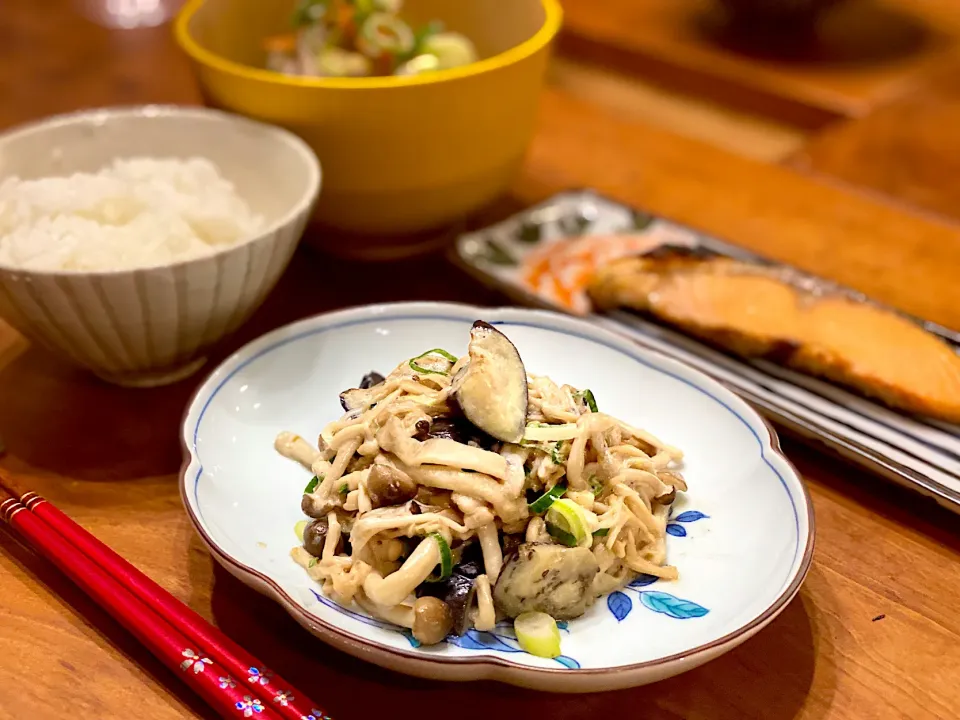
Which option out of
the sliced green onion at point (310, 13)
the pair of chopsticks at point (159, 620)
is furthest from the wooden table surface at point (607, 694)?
the sliced green onion at point (310, 13)

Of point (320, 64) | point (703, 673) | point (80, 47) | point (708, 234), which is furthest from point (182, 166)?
point (80, 47)

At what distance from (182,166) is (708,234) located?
3.83 ft

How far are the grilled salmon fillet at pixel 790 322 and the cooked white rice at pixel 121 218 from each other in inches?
30.6

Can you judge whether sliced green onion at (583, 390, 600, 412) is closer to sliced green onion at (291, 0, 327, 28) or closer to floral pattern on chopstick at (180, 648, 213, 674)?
floral pattern on chopstick at (180, 648, 213, 674)

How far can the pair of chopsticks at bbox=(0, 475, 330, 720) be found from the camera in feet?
3.49

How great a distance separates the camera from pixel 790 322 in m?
1.70

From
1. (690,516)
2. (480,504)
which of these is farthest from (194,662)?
(690,516)

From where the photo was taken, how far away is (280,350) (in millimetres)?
1599

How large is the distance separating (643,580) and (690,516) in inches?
6.0

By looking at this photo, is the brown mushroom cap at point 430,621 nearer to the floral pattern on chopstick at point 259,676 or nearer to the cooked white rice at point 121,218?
the floral pattern on chopstick at point 259,676

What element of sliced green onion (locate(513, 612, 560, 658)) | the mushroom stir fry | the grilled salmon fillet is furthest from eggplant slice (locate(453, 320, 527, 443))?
the grilled salmon fillet

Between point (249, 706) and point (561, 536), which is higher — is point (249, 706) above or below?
below

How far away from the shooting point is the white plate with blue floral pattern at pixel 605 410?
3.51ft

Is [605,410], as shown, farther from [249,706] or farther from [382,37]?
[382,37]
